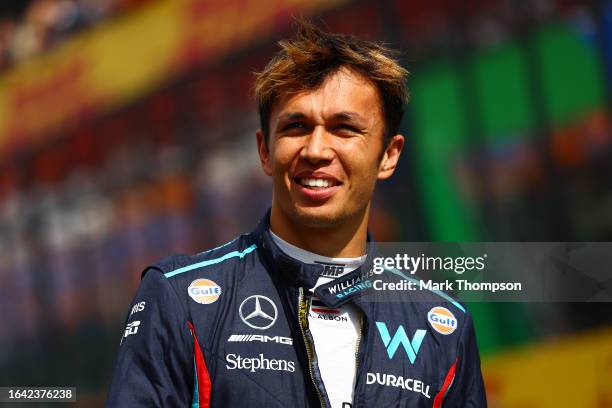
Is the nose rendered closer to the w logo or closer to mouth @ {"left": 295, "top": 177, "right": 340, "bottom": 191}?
mouth @ {"left": 295, "top": 177, "right": 340, "bottom": 191}

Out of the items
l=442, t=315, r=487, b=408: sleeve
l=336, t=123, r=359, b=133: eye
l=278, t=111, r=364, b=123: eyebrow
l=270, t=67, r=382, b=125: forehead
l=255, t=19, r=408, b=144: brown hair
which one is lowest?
l=442, t=315, r=487, b=408: sleeve

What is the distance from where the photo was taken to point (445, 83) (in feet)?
11.9

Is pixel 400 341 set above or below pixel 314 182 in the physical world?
below

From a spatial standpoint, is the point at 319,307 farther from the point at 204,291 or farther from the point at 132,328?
the point at 132,328

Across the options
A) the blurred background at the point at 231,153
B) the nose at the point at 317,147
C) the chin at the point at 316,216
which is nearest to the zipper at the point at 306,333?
the chin at the point at 316,216

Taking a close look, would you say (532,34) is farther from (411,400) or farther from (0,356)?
(0,356)

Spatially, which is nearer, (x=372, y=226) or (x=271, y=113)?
(x=271, y=113)

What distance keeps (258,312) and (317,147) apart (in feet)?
1.11

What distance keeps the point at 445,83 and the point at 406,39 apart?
0.22 metres

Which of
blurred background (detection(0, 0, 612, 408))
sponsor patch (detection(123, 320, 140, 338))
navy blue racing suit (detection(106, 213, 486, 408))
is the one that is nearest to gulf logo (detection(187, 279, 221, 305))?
navy blue racing suit (detection(106, 213, 486, 408))

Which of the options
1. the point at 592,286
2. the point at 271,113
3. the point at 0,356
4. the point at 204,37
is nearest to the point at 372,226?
the point at 592,286

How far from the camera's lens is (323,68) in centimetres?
210

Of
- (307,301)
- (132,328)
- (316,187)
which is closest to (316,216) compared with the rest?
(316,187)

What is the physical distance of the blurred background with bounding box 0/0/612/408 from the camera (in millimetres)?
3430
